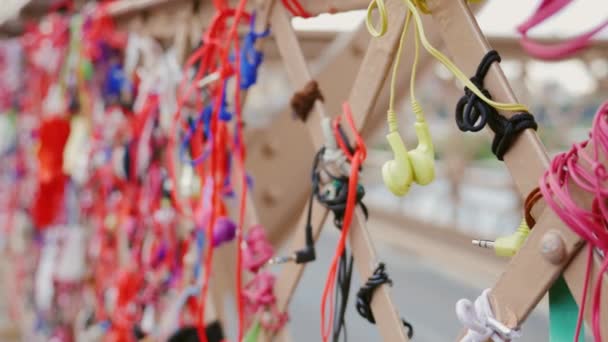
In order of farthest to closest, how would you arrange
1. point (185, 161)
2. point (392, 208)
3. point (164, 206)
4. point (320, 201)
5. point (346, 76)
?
point (392, 208)
point (346, 76)
point (164, 206)
point (185, 161)
point (320, 201)

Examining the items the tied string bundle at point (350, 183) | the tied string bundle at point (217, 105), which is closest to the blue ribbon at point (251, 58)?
the tied string bundle at point (217, 105)

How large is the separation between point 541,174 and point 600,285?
0.28 feet

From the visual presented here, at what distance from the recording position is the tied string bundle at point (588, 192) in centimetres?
36

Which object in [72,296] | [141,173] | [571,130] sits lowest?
[571,130]

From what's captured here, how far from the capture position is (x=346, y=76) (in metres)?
1.21

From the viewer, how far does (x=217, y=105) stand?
2.43 ft

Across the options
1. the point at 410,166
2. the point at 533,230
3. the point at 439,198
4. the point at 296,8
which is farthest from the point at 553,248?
the point at 439,198

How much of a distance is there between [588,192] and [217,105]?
0.49 meters

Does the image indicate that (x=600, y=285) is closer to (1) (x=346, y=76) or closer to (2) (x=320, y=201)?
(2) (x=320, y=201)

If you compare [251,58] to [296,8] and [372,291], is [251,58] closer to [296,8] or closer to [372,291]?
[296,8]

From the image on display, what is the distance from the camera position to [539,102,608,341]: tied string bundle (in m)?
0.36

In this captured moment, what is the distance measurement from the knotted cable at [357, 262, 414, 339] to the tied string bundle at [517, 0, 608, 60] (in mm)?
256

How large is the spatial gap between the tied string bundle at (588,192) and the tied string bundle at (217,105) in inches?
16.7

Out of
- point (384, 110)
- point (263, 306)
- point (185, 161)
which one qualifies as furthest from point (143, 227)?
point (384, 110)
